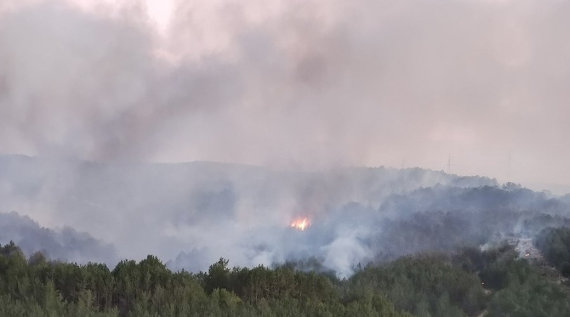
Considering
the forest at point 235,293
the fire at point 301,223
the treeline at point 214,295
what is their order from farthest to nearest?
the fire at point 301,223 → the forest at point 235,293 → the treeline at point 214,295

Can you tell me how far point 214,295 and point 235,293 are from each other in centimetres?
279

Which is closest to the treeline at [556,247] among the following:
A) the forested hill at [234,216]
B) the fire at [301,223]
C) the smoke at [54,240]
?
the forested hill at [234,216]

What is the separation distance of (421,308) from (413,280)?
6.67 metres

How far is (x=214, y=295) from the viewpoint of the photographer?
1479cm

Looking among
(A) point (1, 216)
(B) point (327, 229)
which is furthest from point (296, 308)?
(A) point (1, 216)

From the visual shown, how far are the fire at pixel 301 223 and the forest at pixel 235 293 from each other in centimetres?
6659

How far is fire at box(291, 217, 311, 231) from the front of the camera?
3893 inches

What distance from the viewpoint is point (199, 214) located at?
5374 inches

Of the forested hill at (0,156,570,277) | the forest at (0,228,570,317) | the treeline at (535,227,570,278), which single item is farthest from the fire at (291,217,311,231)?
the forest at (0,228,570,317)

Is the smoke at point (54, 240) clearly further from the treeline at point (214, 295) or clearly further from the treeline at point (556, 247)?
the treeline at point (214, 295)

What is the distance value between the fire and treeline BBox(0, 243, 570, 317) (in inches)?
2715

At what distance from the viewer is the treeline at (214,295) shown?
13.3 metres

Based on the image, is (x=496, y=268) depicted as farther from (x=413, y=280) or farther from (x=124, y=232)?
(x=124, y=232)

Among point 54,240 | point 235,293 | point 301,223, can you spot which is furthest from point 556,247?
point 54,240
